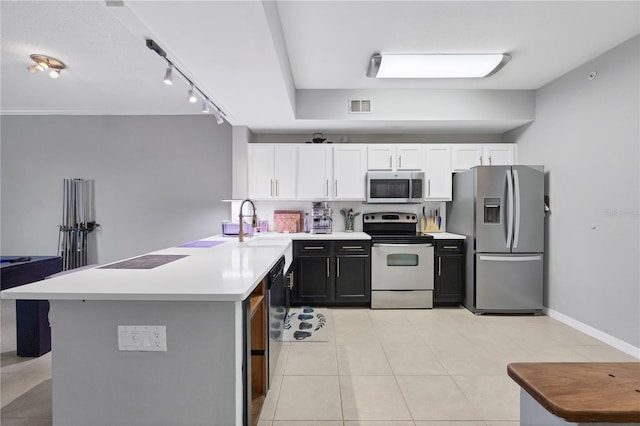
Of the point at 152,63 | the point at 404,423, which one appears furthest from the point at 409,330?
the point at 152,63

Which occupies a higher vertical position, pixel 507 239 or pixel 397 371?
pixel 507 239

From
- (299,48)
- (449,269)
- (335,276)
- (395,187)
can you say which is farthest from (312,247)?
(299,48)

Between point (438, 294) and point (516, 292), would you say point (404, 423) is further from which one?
point (516, 292)

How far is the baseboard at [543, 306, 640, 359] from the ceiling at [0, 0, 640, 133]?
243 cm

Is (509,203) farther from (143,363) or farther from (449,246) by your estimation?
(143,363)

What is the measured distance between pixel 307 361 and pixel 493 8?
3.16 m

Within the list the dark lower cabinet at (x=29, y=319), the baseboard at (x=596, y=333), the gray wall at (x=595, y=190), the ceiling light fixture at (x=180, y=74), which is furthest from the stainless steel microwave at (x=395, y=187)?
the dark lower cabinet at (x=29, y=319)

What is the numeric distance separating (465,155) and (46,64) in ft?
16.4

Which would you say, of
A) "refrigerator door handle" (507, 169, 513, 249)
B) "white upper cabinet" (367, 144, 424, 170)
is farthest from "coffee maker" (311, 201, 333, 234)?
"refrigerator door handle" (507, 169, 513, 249)

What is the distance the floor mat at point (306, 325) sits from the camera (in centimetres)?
306

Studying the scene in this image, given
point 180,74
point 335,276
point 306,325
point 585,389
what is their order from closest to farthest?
point 585,389 < point 180,74 < point 306,325 < point 335,276

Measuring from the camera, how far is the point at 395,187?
167 inches

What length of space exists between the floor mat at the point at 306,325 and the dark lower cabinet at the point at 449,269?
1.54 meters

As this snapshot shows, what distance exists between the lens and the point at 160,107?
179 inches
